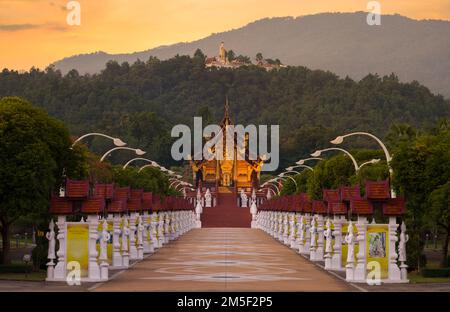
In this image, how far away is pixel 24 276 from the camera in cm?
5009

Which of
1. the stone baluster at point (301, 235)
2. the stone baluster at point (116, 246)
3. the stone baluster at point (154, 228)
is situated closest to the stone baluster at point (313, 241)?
the stone baluster at point (301, 235)

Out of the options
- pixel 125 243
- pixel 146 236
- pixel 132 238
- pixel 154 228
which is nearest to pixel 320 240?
pixel 132 238

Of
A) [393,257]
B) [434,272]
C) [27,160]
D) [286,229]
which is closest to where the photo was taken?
[393,257]

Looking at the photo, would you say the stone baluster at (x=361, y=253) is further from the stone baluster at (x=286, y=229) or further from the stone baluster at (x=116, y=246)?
the stone baluster at (x=286, y=229)

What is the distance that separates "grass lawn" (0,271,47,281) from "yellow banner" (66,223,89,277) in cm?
169

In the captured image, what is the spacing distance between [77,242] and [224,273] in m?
7.49

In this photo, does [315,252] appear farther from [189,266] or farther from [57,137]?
[57,137]

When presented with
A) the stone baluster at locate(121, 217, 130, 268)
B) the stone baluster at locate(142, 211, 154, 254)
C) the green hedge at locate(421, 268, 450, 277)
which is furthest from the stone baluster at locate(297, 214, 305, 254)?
the green hedge at locate(421, 268, 450, 277)

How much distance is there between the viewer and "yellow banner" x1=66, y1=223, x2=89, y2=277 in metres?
47.9

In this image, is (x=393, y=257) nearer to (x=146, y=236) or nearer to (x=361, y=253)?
(x=361, y=253)

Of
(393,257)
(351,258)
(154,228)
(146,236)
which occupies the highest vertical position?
(154,228)

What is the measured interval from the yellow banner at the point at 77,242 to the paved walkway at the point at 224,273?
5.45 feet

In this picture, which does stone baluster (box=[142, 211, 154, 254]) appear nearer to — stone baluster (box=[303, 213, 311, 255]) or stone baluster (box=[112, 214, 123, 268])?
stone baluster (box=[303, 213, 311, 255])

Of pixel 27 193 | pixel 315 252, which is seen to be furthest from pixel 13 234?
pixel 27 193
